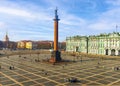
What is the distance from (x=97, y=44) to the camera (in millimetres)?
125188

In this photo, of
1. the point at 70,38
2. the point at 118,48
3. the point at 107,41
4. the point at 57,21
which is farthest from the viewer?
the point at 70,38

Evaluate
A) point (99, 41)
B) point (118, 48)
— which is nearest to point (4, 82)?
point (118, 48)

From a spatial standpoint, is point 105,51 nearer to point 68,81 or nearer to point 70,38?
point 70,38

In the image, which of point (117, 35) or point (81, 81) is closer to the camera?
point (81, 81)

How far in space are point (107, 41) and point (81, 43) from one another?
27.3 metres

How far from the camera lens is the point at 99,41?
12412 cm

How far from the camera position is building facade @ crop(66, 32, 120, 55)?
112 meters

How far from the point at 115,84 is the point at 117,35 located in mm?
73888

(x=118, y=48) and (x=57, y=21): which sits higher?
(x=57, y=21)

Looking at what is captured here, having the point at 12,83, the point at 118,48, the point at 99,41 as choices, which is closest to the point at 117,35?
the point at 118,48

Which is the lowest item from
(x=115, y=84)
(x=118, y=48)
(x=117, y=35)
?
(x=115, y=84)

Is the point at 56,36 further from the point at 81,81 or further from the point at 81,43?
the point at 81,43

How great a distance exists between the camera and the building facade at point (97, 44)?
11231 cm

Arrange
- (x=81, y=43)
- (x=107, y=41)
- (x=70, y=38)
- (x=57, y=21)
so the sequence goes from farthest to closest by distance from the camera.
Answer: (x=70, y=38), (x=81, y=43), (x=107, y=41), (x=57, y=21)
